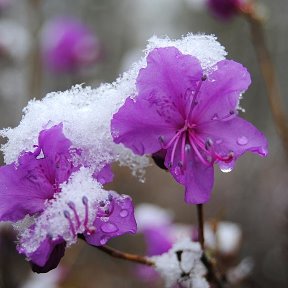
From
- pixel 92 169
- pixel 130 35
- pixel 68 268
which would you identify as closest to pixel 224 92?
pixel 92 169

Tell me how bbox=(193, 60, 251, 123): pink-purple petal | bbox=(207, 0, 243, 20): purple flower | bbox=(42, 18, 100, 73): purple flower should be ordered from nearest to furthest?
bbox=(193, 60, 251, 123): pink-purple petal, bbox=(207, 0, 243, 20): purple flower, bbox=(42, 18, 100, 73): purple flower

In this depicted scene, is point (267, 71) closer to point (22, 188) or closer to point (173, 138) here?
point (173, 138)

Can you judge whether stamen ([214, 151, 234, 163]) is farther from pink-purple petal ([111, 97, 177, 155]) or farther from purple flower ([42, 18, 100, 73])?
purple flower ([42, 18, 100, 73])

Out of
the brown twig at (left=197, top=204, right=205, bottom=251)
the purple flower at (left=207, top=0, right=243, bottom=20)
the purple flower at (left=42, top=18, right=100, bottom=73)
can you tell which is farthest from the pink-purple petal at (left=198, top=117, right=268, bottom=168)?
the purple flower at (left=42, top=18, right=100, bottom=73)

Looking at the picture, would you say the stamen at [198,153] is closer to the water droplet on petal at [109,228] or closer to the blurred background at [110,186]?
the water droplet on petal at [109,228]

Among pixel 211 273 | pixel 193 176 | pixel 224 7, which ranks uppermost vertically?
pixel 224 7

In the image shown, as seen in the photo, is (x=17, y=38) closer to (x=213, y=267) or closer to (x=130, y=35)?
(x=213, y=267)

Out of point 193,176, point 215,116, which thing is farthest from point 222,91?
point 193,176
